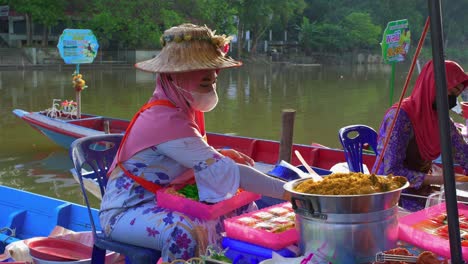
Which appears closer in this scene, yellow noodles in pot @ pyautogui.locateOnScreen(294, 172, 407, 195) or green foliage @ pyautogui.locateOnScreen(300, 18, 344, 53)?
yellow noodles in pot @ pyautogui.locateOnScreen(294, 172, 407, 195)

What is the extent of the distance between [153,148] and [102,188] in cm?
76

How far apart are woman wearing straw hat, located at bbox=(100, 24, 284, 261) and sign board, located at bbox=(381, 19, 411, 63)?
523cm

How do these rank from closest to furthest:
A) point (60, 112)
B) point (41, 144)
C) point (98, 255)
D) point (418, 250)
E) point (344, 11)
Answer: point (418, 250) → point (98, 255) → point (60, 112) → point (41, 144) → point (344, 11)

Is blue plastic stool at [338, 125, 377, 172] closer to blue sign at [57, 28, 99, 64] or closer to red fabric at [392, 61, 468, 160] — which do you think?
red fabric at [392, 61, 468, 160]

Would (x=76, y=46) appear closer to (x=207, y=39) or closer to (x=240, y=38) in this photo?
(x=207, y=39)

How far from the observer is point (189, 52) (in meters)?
2.42

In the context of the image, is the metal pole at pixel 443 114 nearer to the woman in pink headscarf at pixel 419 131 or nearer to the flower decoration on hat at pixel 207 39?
the flower decoration on hat at pixel 207 39

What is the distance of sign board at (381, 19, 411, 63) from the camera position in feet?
23.9

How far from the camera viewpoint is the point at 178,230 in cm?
231

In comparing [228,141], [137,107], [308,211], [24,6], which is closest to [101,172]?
[308,211]

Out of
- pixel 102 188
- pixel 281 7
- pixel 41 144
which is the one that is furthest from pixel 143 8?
pixel 102 188

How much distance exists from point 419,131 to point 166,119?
1.63 metres

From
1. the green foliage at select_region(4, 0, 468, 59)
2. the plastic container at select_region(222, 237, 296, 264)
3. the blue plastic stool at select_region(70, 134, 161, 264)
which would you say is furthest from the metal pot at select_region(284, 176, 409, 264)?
the green foliage at select_region(4, 0, 468, 59)

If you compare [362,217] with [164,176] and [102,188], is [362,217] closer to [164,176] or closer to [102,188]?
[164,176]
